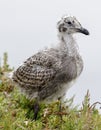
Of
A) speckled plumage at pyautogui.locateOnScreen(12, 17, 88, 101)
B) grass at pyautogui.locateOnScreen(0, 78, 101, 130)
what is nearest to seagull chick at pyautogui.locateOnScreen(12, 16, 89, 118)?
speckled plumage at pyautogui.locateOnScreen(12, 17, 88, 101)

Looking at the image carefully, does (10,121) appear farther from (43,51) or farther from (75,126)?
(43,51)

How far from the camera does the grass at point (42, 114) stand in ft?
17.6

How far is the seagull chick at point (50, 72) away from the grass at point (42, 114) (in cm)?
18

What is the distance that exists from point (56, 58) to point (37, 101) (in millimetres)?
746

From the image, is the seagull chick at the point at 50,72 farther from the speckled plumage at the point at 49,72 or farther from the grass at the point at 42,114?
the grass at the point at 42,114

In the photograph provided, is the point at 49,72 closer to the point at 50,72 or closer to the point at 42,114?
the point at 50,72

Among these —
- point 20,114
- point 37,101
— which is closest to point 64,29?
point 37,101

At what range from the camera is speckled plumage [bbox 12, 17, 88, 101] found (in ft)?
28.6

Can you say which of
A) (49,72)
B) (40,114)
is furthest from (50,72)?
(40,114)

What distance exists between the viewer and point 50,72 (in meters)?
8.72

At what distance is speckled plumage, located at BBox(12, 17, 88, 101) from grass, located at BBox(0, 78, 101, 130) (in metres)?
0.19

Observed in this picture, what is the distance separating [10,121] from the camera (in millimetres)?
5145

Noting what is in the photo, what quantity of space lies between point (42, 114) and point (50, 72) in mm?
953

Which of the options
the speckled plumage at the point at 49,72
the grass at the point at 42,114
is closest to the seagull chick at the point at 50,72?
the speckled plumage at the point at 49,72
